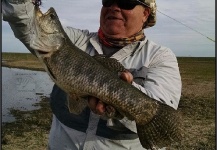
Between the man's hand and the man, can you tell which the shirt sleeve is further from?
the man's hand

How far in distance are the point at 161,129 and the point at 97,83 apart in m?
0.91

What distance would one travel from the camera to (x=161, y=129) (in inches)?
160

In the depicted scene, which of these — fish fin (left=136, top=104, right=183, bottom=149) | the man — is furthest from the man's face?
fish fin (left=136, top=104, right=183, bottom=149)

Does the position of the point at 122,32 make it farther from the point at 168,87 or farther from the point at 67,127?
the point at 67,127

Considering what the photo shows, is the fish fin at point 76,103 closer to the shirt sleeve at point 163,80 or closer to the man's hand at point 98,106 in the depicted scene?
the man's hand at point 98,106

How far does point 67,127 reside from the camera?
4.58 meters

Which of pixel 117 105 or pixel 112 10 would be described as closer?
pixel 117 105

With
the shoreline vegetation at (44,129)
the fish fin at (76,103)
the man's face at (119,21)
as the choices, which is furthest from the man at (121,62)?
the shoreline vegetation at (44,129)

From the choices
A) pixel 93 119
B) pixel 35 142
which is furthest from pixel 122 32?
pixel 35 142

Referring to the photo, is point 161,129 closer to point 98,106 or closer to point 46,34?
point 98,106

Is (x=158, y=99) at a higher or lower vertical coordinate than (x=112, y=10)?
lower

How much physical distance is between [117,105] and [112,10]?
5.17 feet

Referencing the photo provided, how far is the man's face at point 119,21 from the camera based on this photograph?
4.89 m

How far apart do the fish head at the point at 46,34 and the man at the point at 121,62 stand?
0.13m
